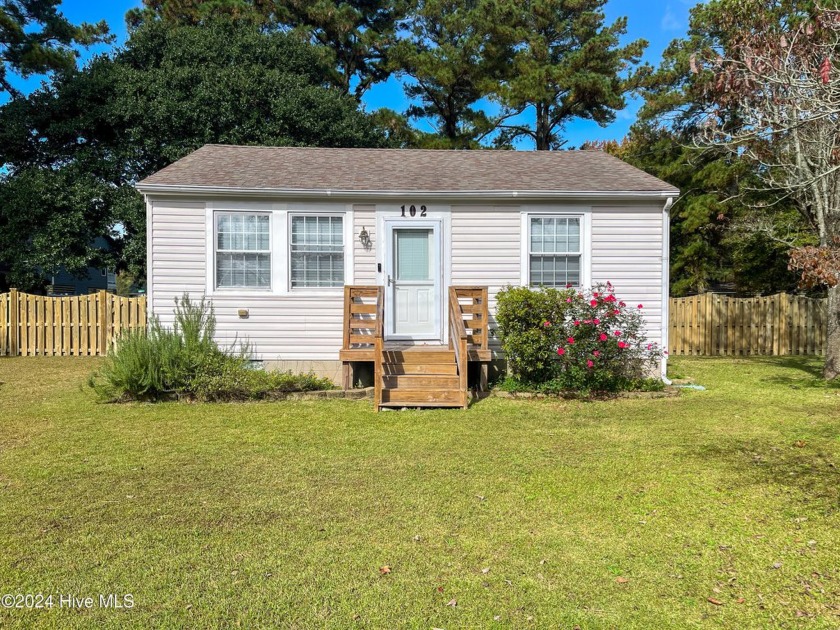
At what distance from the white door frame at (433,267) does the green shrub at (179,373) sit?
182 cm

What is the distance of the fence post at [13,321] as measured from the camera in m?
13.2

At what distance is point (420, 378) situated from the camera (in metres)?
7.89

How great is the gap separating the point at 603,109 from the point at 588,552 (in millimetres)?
21432

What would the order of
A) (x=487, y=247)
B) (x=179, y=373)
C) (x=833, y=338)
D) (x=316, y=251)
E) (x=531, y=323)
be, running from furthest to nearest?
(x=833, y=338) → (x=487, y=247) → (x=316, y=251) → (x=531, y=323) → (x=179, y=373)

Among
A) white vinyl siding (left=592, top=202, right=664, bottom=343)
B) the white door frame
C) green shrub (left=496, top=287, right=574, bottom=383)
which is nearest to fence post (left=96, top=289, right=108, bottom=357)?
the white door frame

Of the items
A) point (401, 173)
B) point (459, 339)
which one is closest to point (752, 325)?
point (459, 339)

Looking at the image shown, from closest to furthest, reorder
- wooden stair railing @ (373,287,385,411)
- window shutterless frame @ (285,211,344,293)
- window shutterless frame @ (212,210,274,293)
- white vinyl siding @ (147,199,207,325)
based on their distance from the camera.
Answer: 1. wooden stair railing @ (373,287,385,411)
2. white vinyl siding @ (147,199,207,325)
3. window shutterless frame @ (212,210,274,293)
4. window shutterless frame @ (285,211,344,293)

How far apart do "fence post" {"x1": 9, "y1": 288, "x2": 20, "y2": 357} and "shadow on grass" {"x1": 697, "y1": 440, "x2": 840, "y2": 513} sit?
15.3 m

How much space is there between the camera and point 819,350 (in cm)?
1432

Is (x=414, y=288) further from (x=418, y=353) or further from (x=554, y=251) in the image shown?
(x=554, y=251)

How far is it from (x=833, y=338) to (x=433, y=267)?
8.12 meters

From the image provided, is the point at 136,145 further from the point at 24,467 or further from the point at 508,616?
the point at 508,616

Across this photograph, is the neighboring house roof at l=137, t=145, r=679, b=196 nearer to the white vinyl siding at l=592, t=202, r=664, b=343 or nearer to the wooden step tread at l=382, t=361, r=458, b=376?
the white vinyl siding at l=592, t=202, r=664, b=343

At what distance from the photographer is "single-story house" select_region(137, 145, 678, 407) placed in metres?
8.98
